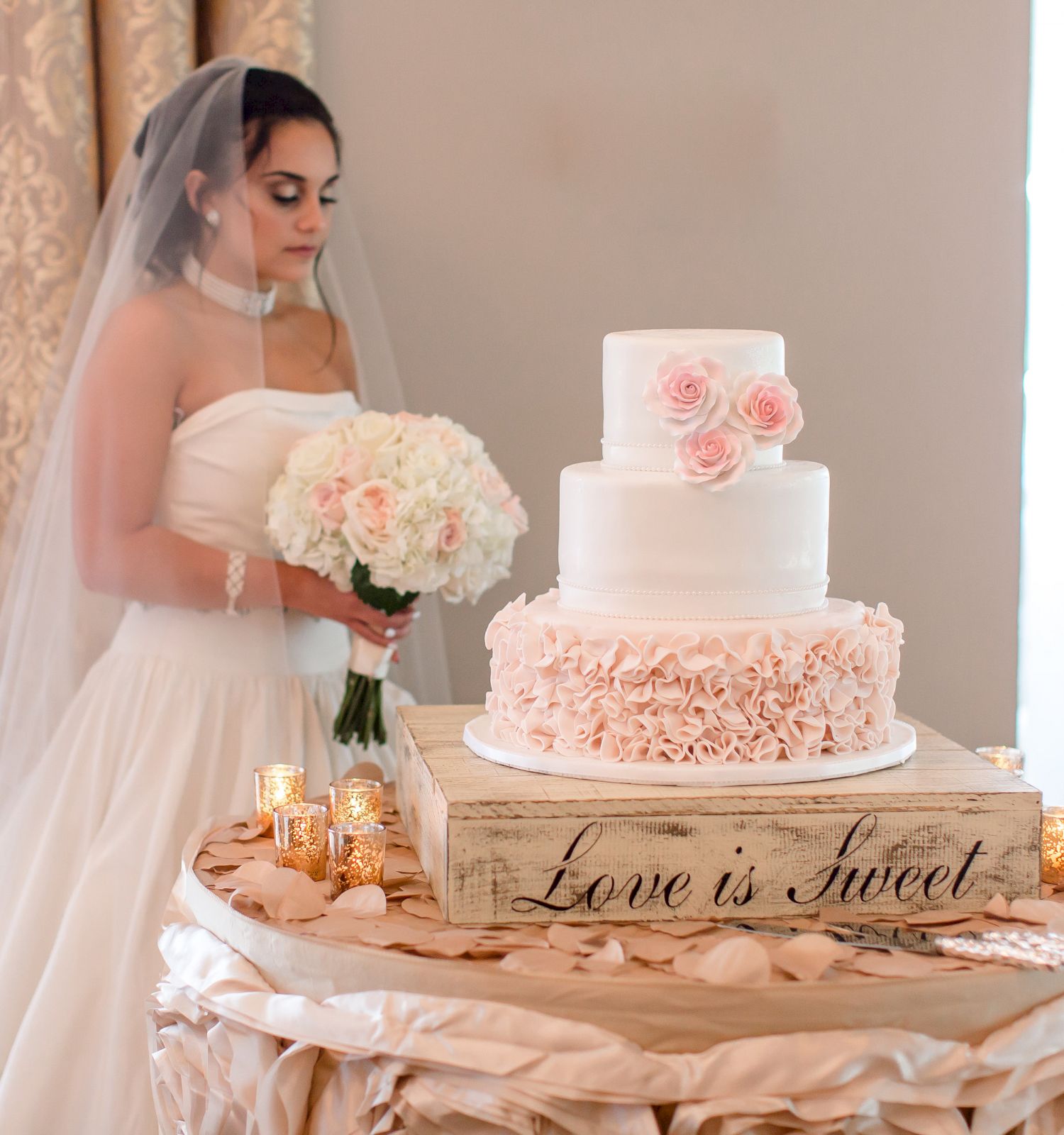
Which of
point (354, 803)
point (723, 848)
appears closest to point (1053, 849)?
point (723, 848)

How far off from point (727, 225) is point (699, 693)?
67.0 inches

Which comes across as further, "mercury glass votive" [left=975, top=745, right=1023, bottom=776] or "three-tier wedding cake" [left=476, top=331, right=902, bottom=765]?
"mercury glass votive" [left=975, top=745, right=1023, bottom=776]

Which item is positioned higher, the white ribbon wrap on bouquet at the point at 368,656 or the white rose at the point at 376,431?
the white rose at the point at 376,431

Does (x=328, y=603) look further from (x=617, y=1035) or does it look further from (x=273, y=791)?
(x=617, y=1035)

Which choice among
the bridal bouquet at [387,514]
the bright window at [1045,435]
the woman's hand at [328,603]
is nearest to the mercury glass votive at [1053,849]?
the bridal bouquet at [387,514]

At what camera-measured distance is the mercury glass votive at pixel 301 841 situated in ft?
4.50

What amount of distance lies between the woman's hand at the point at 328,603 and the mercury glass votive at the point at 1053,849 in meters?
1.12

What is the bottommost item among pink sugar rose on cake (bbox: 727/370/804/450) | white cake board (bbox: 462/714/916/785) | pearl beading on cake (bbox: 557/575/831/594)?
white cake board (bbox: 462/714/916/785)

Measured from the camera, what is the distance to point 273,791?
1.53 metres

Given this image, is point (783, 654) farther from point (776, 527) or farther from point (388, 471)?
point (388, 471)

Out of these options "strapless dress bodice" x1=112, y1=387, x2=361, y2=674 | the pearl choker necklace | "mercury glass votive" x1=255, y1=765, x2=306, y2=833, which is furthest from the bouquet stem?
"mercury glass votive" x1=255, y1=765, x2=306, y2=833

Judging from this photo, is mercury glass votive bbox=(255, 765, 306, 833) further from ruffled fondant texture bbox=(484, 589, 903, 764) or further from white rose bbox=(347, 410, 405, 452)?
white rose bbox=(347, 410, 405, 452)

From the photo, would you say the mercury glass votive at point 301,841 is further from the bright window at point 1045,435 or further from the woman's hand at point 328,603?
the bright window at point 1045,435

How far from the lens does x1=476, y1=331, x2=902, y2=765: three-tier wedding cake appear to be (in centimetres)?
131
